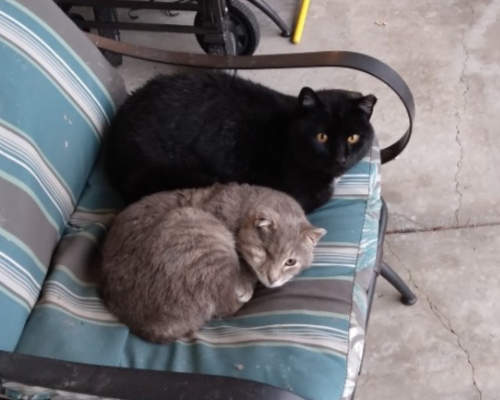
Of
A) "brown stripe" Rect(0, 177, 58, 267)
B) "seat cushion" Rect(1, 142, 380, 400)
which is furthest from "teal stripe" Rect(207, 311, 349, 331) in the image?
"brown stripe" Rect(0, 177, 58, 267)

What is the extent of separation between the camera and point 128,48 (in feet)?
5.99

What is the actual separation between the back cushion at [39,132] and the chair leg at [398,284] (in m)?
0.84

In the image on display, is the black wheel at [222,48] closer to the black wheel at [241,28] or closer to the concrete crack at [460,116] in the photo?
the black wheel at [241,28]

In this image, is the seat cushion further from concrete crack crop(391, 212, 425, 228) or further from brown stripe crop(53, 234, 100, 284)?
concrete crack crop(391, 212, 425, 228)

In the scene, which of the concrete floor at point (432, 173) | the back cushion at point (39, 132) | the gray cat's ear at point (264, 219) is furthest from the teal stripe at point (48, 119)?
the concrete floor at point (432, 173)

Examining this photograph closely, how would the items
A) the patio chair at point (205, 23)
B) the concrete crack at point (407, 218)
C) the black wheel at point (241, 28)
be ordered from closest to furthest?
the concrete crack at point (407, 218) → the patio chair at point (205, 23) → the black wheel at point (241, 28)

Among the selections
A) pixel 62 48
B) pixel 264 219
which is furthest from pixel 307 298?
pixel 62 48

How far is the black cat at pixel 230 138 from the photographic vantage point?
5.47 feet

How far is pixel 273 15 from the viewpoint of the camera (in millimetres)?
2715

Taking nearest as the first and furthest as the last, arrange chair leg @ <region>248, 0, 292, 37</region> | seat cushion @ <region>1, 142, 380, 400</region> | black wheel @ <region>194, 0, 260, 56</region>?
seat cushion @ <region>1, 142, 380, 400</region>, black wheel @ <region>194, 0, 260, 56</region>, chair leg @ <region>248, 0, 292, 37</region>

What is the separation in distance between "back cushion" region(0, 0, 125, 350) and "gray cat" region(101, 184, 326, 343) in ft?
0.53

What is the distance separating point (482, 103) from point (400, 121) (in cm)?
32

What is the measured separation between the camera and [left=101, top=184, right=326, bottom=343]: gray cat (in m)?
1.37

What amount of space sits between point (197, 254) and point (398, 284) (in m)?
0.75
